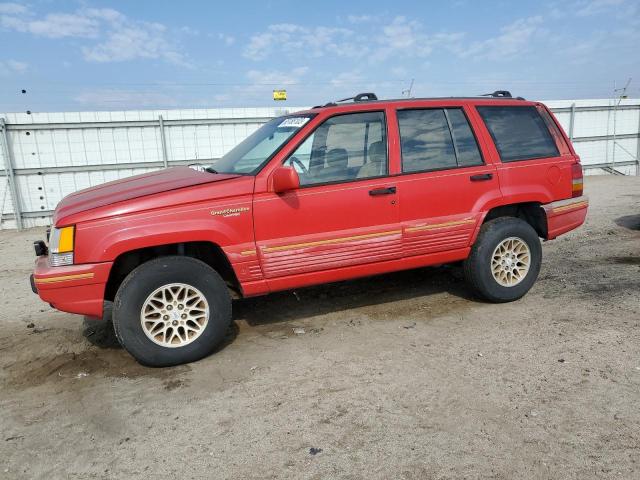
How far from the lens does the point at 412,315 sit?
14.8 feet

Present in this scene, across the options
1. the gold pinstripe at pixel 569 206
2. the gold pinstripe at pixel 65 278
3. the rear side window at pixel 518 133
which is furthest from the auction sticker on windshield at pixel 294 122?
the gold pinstripe at pixel 569 206

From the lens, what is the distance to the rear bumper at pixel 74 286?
11.1 ft

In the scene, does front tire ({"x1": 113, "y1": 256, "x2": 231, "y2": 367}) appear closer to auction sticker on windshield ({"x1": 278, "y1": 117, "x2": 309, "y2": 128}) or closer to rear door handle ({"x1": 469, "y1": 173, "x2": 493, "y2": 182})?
auction sticker on windshield ({"x1": 278, "y1": 117, "x2": 309, "y2": 128})

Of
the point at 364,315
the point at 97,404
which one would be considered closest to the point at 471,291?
the point at 364,315

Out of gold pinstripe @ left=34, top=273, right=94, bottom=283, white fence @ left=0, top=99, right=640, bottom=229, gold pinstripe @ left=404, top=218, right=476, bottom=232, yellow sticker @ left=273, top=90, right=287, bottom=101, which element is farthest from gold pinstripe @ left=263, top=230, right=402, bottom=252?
yellow sticker @ left=273, top=90, right=287, bottom=101

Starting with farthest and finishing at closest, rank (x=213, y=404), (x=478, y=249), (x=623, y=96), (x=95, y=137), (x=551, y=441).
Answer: (x=623, y=96)
(x=95, y=137)
(x=478, y=249)
(x=213, y=404)
(x=551, y=441)

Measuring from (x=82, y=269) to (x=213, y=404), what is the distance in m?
1.34

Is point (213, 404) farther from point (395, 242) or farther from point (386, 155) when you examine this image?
point (386, 155)

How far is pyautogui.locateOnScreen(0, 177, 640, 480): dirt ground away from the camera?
249 centimetres

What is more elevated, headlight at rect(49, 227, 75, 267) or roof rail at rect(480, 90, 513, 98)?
roof rail at rect(480, 90, 513, 98)

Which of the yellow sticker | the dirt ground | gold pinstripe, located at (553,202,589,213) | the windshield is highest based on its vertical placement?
the yellow sticker

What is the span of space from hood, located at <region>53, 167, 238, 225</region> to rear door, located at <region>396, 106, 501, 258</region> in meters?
1.54

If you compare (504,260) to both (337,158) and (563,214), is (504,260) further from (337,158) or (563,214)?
(337,158)

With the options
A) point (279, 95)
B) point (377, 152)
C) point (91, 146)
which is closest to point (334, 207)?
point (377, 152)
